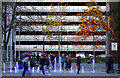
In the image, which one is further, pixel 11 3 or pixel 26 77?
pixel 11 3

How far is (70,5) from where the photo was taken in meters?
67.2

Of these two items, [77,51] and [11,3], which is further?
[77,51]

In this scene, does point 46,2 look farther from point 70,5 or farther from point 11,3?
point 11,3

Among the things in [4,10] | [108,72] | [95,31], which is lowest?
[108,72]

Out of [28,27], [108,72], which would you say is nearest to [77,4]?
[28,27]

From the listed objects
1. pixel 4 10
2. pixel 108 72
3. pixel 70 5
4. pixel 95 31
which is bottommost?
pixel 108 72

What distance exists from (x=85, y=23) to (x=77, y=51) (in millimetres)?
36404

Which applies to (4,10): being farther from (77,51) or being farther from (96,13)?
(77,51)

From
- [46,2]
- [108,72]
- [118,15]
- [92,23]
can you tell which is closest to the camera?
[118,15]

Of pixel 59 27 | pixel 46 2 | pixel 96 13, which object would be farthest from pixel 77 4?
pixel 96 13

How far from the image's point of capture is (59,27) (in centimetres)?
4947

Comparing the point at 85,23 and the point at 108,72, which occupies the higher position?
the point at 85,23

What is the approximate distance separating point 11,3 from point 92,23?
37.6ft

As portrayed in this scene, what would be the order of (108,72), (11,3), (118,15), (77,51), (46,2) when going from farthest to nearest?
(77,51) → (46,2) → (11,3) → (108,72) → (118,15)
